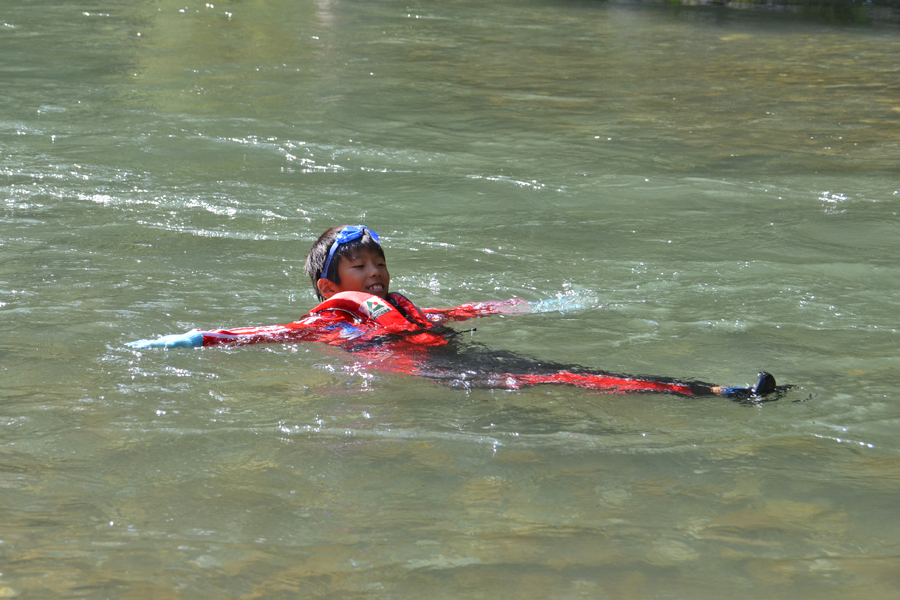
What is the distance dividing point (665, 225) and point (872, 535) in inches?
194

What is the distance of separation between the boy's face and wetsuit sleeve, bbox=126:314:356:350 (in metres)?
0.28

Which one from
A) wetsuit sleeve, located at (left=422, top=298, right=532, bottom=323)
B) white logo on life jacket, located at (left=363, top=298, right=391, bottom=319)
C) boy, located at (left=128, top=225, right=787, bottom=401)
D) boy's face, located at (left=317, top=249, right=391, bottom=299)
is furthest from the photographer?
wetsuit sleeve, located at (left=422, top=298, right=532, bottom=323)

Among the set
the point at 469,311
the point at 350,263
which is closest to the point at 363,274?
the point at 350,263

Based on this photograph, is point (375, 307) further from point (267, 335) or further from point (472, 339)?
point (472, 339)

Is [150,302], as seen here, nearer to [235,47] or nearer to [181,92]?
[181,92]

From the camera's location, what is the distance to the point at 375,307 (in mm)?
5328

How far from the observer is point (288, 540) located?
11.4 feet

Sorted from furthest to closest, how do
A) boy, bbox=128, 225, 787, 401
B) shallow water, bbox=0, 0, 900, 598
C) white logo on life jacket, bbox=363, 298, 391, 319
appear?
white logo on life jacket, bbox=363, 298, 391, 319
boy, bbox=128, 225, 787, 401
shallow water, bbox=0, 0, 900, 598

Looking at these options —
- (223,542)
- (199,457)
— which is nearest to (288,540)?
(223,542)

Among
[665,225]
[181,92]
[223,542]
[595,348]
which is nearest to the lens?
[223,542]

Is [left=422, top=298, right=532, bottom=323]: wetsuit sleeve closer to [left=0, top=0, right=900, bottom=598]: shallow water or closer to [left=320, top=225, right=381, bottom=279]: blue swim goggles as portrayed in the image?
[left=0, top=0, right=900, bottom=598]: shallow water

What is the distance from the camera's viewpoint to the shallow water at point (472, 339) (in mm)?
3455

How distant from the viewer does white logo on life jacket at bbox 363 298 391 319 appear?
17.5ft

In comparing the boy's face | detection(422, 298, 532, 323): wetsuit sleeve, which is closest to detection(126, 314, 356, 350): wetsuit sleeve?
the boy's face
